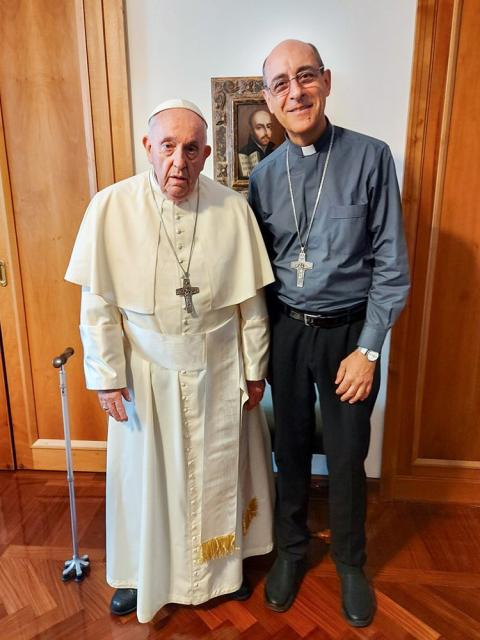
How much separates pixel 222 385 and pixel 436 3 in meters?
Result: 1.54

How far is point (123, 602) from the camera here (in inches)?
71.2

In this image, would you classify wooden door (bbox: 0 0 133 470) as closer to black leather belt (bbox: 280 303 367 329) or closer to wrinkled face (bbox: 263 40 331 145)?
wrinkled face (bbox: 263 40 331 145)

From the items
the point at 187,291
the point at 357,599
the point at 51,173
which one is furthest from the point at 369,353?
the point at 51,173

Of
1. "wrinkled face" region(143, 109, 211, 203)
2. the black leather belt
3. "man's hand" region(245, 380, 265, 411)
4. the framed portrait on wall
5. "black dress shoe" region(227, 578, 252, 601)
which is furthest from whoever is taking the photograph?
the framed portrait on wall

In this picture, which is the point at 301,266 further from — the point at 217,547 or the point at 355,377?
the point at 217,547

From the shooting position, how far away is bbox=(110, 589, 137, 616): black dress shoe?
5.91ft

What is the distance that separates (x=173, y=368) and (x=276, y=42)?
1286 mm

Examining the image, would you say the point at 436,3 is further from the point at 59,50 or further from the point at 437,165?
the point at 59,50

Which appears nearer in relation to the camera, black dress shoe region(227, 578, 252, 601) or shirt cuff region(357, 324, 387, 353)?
shirt cuff region(357, 324, 387, 353)

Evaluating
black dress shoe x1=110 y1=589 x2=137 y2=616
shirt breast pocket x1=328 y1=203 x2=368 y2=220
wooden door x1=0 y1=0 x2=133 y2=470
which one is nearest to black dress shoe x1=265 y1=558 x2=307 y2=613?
black dress shoe x1=110 y1=589 x2=137 y2=616

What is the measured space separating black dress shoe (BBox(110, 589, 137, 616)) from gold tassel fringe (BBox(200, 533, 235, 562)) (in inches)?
12.3

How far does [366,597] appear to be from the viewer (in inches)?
71.0

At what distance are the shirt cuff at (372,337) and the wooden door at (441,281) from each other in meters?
0.65

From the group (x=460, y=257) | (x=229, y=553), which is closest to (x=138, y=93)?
(x=460, y=257)
